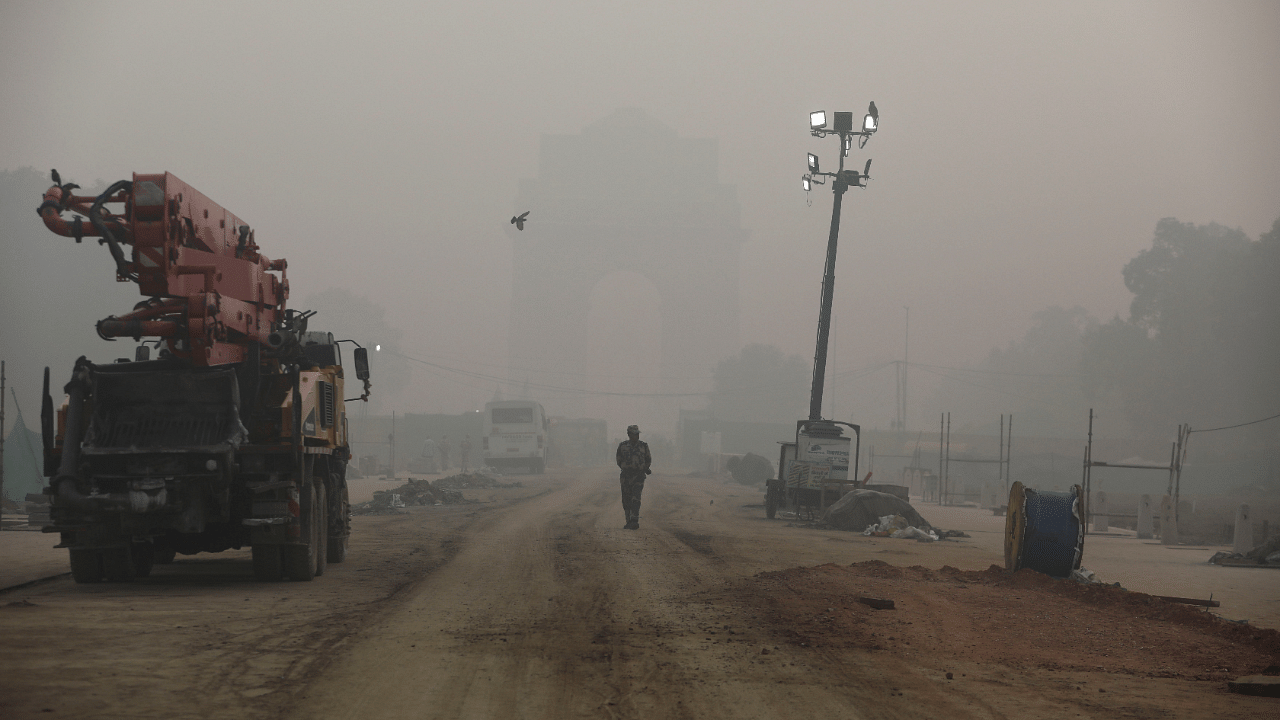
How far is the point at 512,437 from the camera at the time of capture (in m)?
53.0

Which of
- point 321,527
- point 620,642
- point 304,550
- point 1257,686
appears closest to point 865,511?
point 321,527

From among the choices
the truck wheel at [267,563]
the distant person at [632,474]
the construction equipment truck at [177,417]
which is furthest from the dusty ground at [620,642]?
the distant person at [632,474]

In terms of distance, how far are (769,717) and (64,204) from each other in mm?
8261

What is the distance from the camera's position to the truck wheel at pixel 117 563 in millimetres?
11539

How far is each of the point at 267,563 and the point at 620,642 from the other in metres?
5.27

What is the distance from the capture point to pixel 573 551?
15.8 meters

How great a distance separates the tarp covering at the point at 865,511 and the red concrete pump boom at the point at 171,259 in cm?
1510

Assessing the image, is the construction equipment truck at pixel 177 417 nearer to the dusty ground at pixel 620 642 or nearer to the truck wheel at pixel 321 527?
the truck wheel at pixel 321 527

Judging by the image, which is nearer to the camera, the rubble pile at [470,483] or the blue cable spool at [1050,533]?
the blue cable spool at [1050,533]

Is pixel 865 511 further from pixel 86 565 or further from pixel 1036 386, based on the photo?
pixel 1036 386

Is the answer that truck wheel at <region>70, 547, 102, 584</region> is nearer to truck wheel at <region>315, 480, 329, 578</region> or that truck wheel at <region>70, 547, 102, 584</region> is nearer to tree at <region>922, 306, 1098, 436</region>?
truck wheel at <region>315, 480, 329, 578</region>

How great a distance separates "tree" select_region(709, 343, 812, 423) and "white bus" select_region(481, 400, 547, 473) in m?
92.8

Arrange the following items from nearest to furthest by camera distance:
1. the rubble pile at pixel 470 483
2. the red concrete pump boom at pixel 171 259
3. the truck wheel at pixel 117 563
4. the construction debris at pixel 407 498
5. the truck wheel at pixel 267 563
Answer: the red concrete pump boom at pixel 171 259
the truck wheel at pixel 117 563
the truck wheel at pixel 267 563
the construction debris at pixel 407 498
the rubble pile at pixel 470 483

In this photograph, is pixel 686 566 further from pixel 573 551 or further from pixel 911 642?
pixel 911 642
